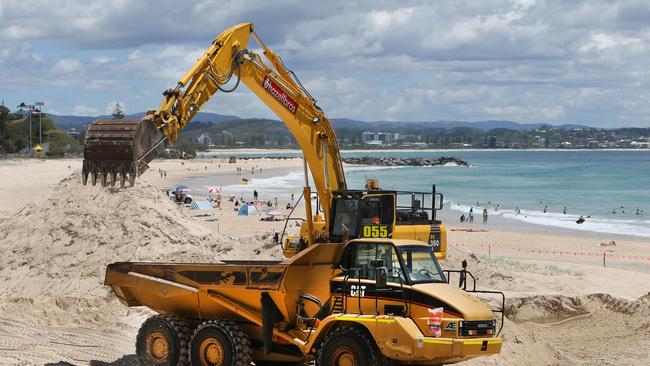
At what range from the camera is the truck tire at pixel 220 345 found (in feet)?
42.8

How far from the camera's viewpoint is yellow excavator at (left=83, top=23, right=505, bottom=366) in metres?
11.8

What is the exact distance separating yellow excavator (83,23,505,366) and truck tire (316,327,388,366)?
0.5 inches

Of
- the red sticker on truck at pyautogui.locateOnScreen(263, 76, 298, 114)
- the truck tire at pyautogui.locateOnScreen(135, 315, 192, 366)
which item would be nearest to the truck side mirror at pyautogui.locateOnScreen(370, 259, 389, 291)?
the truck tire at pyautogui.locateOnScreen(135, 315, 192, 366)

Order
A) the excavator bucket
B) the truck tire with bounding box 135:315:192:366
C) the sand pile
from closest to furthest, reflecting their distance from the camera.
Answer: the truck tire with bounding box 135:315:192:366, the excavator bucket, the sand pile

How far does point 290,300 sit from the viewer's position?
13156mm

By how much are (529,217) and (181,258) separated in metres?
39.8

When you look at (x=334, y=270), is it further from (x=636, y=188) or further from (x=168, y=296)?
(x=636, y=188)

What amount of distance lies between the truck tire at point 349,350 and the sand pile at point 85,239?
901 cm

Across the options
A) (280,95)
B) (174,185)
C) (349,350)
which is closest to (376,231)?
(280,95)

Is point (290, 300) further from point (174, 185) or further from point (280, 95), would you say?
point (174, 185)

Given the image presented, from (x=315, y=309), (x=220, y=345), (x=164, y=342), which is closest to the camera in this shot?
(x=315, y=309)

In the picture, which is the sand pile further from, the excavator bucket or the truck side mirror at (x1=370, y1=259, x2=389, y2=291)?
the truck side mirror at (x1=370, y1=259, x2=389, y2=291)

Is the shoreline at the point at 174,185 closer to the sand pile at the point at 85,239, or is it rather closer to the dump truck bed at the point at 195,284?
the sand pile at the point at 85,239

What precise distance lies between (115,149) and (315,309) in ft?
12.6
